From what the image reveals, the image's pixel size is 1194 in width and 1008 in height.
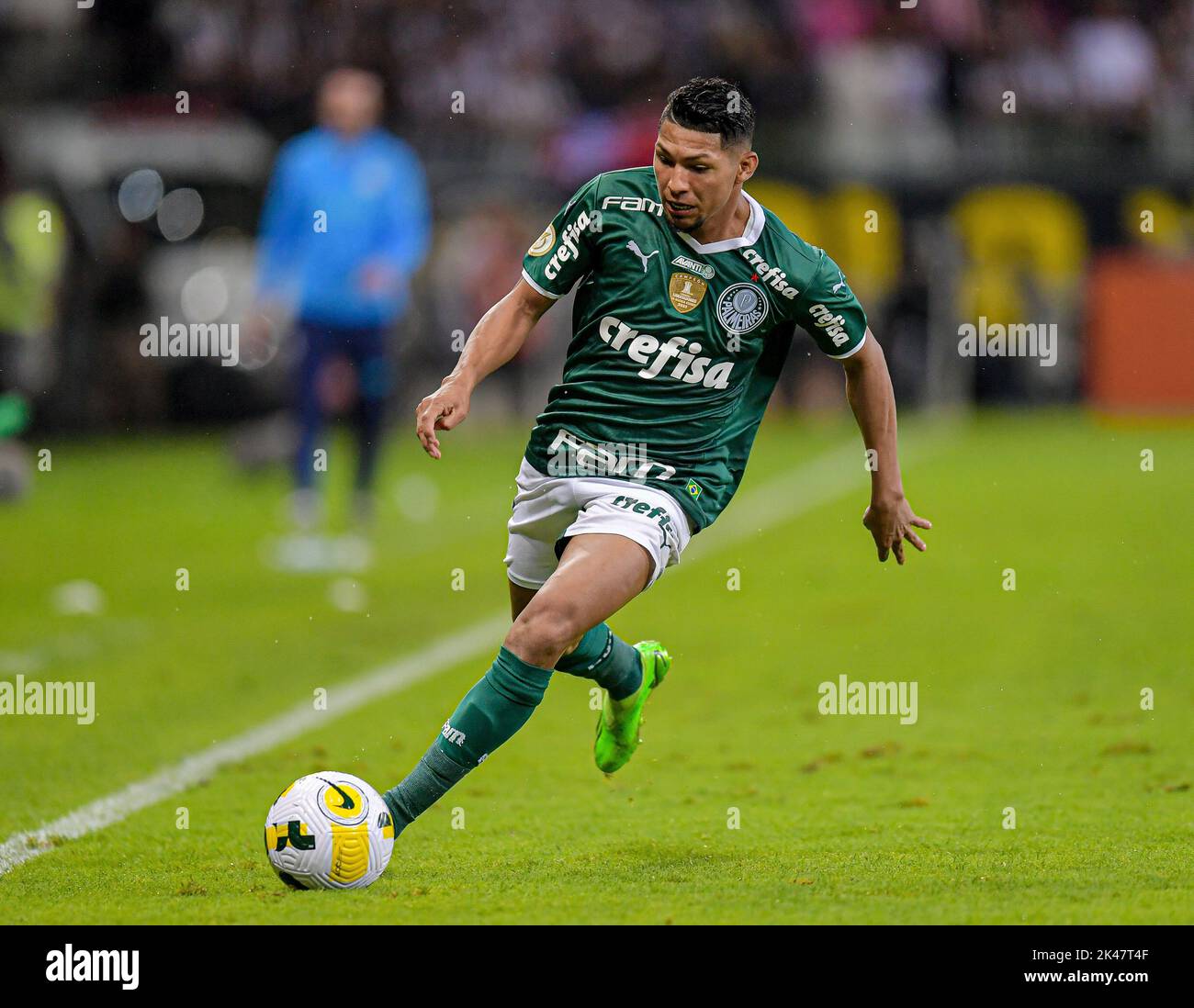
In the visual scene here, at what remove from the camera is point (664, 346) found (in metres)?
5.16

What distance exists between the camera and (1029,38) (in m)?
22.2

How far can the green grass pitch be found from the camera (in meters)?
4.56

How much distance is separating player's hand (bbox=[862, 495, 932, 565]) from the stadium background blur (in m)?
13.0

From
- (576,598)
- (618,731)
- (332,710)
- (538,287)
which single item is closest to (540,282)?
(538,287)

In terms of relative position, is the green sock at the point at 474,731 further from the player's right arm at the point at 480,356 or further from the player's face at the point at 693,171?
the player's face at the point at 693,171

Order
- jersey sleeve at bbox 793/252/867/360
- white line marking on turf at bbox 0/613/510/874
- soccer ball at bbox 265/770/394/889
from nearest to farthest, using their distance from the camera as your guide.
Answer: soccer ball at bbox 265/770/394/889 → jersey sleeve at bbox 793/252/867/360 → white line marking on turf at bbox 0/613/510/874

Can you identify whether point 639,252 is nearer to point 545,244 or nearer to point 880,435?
point 545,244

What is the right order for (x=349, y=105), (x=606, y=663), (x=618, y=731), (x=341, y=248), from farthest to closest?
(x=341, y=248), (x=349, y=105), (x=618, y=731), (x=606, y=663)

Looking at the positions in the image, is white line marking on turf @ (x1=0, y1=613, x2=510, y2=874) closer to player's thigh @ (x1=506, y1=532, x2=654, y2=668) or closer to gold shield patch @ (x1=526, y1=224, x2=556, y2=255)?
player's thigh @ (x1=506, y1=532, x2=654, y2=668)

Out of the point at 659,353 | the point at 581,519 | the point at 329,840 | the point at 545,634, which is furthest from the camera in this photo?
the point at 659,353

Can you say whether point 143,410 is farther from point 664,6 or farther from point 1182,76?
point 1182,76

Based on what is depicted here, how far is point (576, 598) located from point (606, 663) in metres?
0.89

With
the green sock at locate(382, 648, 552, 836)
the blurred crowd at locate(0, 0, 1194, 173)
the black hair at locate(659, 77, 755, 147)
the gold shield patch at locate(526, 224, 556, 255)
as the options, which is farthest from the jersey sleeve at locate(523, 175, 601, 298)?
the blurred crowd at locate(0, 0, 1194, 173)
